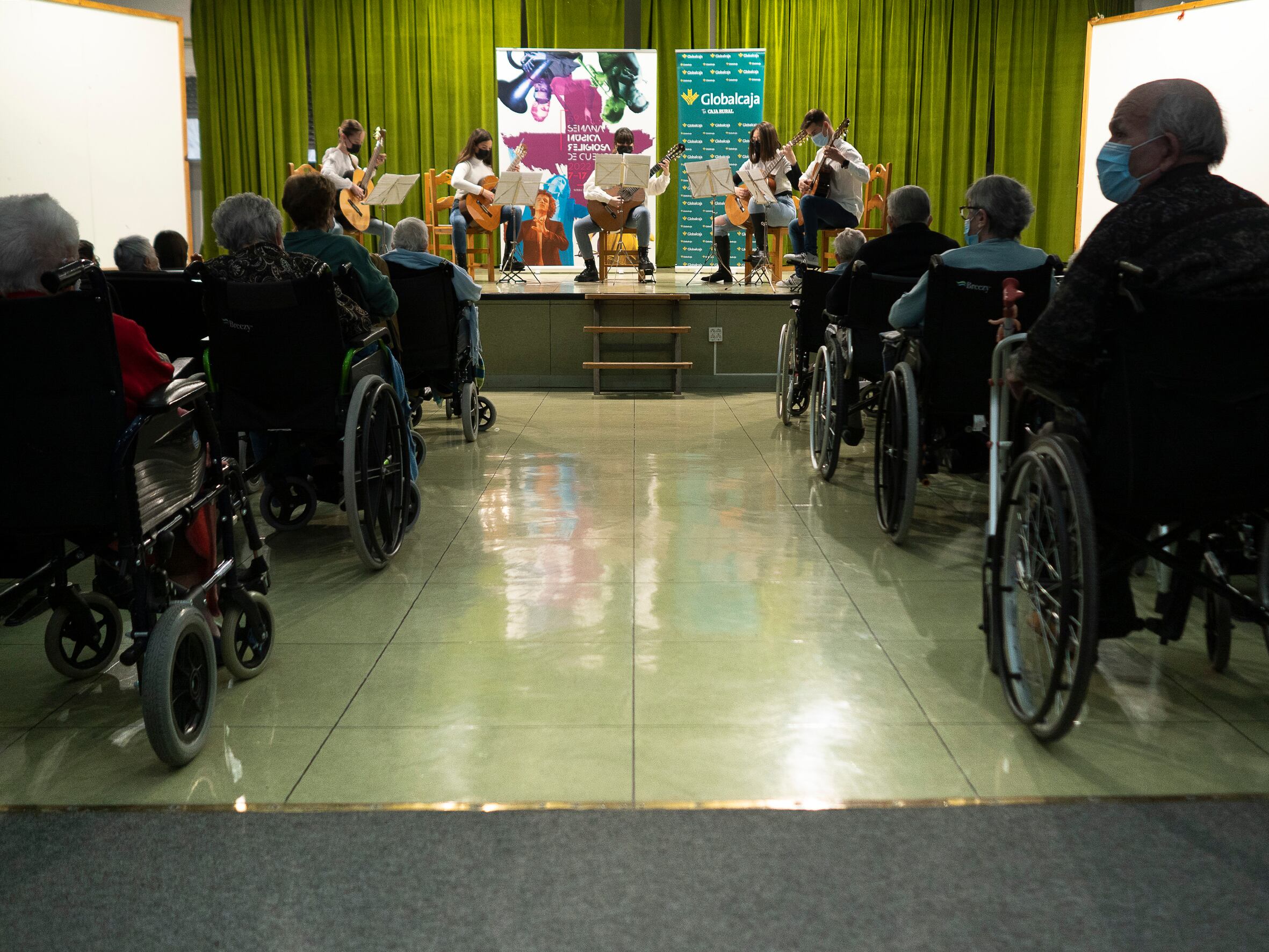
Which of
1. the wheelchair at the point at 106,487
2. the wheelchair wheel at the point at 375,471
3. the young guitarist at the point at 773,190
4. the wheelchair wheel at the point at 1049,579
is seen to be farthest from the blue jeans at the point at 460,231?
the wheelchair wheel at the point at 1049,579

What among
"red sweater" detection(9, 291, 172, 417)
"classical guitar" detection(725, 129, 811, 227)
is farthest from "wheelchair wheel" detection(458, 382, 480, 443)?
"classical guitar" detection(725, 129, 811, 227)

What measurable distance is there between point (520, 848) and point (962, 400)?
2.03m

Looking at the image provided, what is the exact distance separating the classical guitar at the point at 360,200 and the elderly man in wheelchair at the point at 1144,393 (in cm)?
701

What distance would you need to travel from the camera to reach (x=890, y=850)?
1.66 meters

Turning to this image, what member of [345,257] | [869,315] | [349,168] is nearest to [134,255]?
[345,257]

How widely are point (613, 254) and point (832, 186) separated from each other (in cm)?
187

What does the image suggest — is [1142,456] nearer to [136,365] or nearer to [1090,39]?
[136,365]

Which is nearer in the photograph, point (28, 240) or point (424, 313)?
point (28, 240)

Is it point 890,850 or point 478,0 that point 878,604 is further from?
point 478,0

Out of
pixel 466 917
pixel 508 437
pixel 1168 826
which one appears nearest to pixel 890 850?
pixel 1168 826

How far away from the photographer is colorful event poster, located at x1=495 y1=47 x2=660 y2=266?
10023 millimetres

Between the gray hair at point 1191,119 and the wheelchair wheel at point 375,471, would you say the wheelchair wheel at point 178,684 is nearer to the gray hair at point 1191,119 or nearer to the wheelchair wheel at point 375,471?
the wheelchair wheel at point 375,471

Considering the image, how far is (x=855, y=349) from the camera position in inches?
156

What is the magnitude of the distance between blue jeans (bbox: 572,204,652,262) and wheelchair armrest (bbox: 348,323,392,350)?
5.36m
